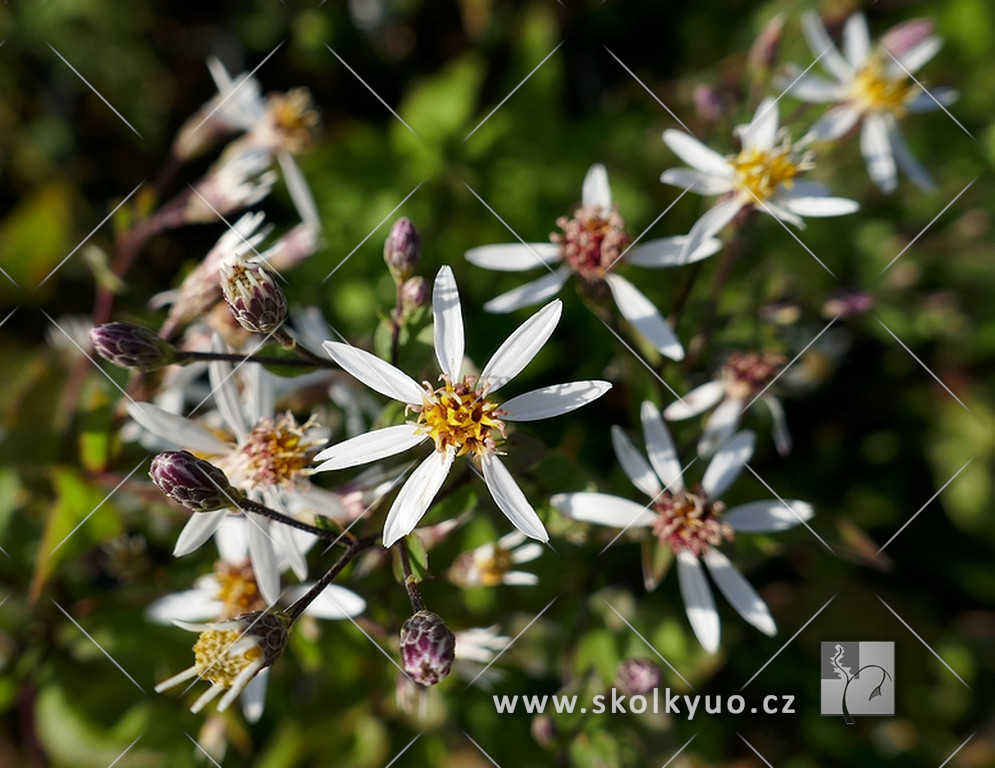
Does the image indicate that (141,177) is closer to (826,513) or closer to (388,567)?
(388,567)

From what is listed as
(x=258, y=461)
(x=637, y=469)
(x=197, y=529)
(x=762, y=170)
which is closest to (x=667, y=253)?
(x=762, y=170)

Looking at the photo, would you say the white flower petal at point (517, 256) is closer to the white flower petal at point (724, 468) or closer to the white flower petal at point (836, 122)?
the white flower petal at point (724, 468)

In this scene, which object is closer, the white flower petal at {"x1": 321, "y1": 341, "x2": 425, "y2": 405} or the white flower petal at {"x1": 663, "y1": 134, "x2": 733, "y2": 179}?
the white flower petal at {"x1": 321, "y1": 341, "x2": 425, "y2": 405}

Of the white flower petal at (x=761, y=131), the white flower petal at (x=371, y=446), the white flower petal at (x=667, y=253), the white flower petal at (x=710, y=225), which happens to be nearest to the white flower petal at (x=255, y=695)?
the white flower petal at (x=371, y=446)

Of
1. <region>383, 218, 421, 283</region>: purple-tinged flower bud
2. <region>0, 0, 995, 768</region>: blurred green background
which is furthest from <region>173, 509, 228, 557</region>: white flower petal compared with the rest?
<region>383, 218, 421, 283</region>: purple-tinged flower bud

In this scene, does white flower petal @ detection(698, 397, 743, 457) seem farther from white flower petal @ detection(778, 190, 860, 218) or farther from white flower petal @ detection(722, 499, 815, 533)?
white flower petal @ detection(778, 190, 860, 218)

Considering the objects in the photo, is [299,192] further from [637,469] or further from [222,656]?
[222,656]
